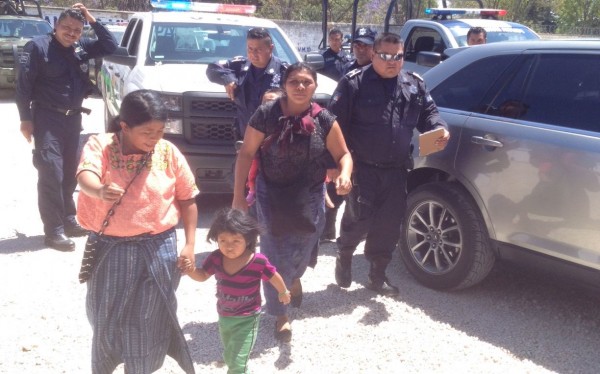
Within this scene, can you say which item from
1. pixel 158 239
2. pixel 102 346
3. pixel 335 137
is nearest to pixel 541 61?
pixel 335 137

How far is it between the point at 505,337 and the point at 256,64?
8.15 feet

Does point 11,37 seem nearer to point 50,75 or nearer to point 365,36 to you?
point 50,75

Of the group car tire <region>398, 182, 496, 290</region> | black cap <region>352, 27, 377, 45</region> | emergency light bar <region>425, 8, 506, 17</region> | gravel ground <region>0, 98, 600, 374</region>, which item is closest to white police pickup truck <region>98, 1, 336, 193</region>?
black cap <region>352, 27, 377, 45</region>

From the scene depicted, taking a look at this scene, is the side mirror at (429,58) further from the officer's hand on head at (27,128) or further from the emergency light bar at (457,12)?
the officer's hand on head at (27,128)

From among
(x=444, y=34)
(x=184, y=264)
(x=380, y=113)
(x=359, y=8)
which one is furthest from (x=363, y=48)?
(x=359, y=8)

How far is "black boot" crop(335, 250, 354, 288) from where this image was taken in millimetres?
4305

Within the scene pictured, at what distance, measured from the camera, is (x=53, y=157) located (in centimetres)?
497

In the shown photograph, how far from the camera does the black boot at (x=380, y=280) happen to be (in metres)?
4.29

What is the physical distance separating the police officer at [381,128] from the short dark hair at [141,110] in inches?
62.2

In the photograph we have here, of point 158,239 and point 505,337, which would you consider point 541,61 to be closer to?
point 505,337

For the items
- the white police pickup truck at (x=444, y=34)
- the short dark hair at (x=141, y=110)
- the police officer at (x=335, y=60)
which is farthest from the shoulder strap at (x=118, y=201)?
the white police pickup truck at (x=444, y=34)

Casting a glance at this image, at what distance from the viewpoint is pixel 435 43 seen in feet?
30.3

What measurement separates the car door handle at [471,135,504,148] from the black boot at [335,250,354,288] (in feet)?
3.58

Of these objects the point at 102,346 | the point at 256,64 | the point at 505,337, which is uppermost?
the point at 256,64
